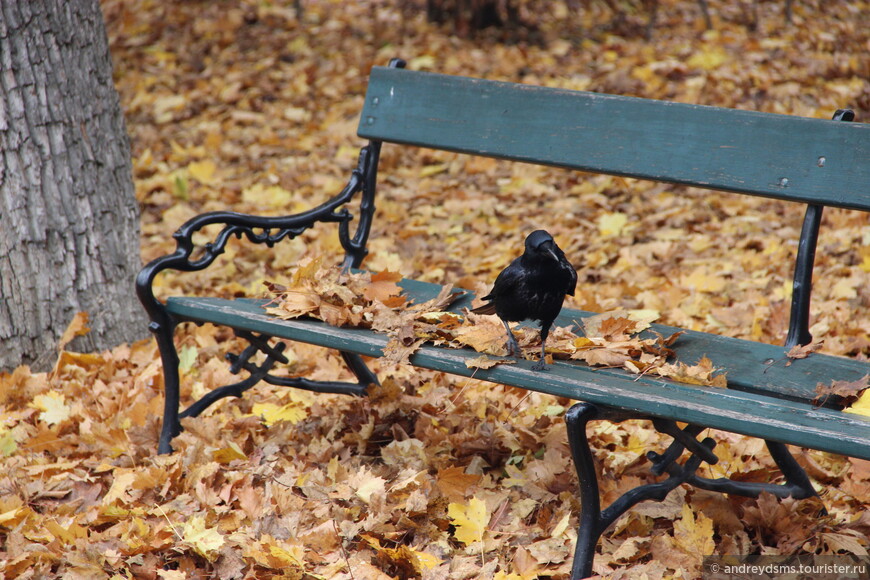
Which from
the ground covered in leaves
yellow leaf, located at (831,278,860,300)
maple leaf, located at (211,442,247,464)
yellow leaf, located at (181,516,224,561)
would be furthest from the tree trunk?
yellow leaf, located at (831,278,860,300)

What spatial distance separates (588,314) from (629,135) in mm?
635

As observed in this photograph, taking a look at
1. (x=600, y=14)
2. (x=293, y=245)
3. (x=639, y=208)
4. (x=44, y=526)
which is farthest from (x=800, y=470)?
(x=600, y=14)

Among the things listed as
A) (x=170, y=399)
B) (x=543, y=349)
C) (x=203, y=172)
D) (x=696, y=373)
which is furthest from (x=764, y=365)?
(x=203, y=172)

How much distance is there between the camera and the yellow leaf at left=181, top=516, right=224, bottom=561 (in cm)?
242

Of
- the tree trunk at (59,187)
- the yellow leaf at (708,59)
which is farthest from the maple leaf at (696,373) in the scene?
the yellow leaf at (708,59)

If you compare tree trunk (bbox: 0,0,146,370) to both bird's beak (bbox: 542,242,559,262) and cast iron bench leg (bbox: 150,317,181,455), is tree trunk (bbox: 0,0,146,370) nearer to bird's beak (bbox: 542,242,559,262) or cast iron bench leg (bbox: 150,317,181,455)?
cast iron bench leg (bbox: 150,317,181,455)

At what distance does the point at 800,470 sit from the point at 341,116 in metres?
4.71

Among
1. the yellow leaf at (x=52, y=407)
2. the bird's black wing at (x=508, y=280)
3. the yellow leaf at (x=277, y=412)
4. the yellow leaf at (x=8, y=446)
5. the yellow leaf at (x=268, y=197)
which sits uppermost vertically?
the bird's black wing at (x=508, y=280)

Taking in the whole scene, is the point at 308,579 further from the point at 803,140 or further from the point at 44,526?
the point at 803,140

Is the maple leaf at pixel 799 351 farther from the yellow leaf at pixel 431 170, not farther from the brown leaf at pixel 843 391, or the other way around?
A: the yellow leaf at pixel 431 170

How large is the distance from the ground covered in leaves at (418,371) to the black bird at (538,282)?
1.95 ft

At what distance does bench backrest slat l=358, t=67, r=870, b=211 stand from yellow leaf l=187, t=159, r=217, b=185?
8.62 ft

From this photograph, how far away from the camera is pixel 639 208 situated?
16.3 feet

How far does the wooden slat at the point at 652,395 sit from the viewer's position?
182 centimetres
